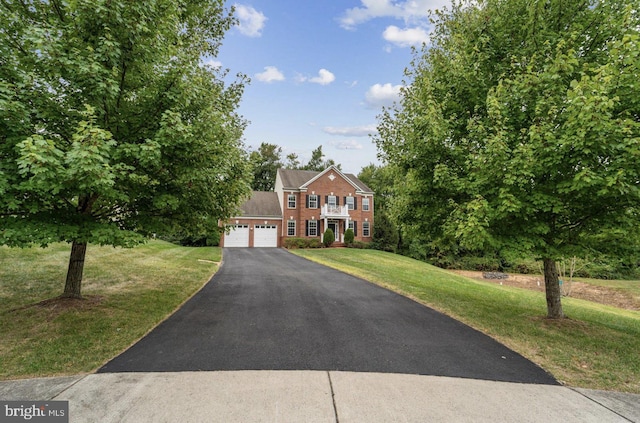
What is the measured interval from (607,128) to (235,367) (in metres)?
6.79

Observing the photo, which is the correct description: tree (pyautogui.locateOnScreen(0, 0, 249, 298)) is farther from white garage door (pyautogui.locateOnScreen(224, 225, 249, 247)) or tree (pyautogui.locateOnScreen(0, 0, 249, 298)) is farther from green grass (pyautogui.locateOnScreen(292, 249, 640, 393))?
white garage door (pyautogui.locateOnScreen(224, 225, 249, 247))

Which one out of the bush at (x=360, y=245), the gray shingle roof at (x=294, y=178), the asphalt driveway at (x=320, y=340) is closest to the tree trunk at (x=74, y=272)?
the asphalt driveway at (x=320, y=340)

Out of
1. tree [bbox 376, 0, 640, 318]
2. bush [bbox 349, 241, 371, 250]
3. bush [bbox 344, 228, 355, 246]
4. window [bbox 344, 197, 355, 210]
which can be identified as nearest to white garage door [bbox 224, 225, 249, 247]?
bush [bbox 344, 228, 355, 246]

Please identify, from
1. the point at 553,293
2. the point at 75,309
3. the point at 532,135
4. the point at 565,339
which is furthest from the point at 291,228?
the point at 532,135

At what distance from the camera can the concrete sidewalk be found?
3416 mm

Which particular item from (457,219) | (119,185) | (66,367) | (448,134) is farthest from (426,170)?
(66,367)

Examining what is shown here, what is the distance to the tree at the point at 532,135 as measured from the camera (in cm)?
523

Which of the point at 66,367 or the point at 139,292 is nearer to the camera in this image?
the point at 66,367

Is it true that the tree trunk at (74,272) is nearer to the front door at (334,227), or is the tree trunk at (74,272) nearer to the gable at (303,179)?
the gable at (303,179)

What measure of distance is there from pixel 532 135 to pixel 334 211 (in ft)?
83.8

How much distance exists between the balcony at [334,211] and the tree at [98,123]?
23.6 metres

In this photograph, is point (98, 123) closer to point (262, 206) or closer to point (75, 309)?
point (75, 309)

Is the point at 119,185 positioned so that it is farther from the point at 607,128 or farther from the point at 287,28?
the point at 287,28

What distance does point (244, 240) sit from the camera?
30.1 m
